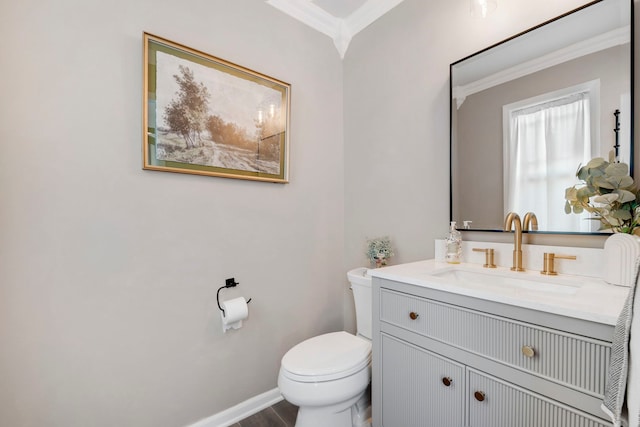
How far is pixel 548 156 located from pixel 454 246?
56 cm

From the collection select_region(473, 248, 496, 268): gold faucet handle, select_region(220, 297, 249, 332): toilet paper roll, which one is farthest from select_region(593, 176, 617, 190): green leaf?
select_region(220, 297, 249, 332): toilet paper roll

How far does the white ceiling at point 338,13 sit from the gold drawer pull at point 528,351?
6.52ft

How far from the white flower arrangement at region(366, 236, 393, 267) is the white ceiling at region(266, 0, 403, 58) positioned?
4.87 feet

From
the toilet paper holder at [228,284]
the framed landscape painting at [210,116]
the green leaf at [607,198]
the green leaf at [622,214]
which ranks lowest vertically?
the toilet paper holder at [228,284]

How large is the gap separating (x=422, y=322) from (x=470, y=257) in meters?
0.56

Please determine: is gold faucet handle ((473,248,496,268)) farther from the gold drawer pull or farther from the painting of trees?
the painting of trees

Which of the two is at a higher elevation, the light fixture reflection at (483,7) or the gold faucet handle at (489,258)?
the light fixture reflection at (483,7)

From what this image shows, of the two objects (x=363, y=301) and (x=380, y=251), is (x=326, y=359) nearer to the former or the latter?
(x=363, y=301)

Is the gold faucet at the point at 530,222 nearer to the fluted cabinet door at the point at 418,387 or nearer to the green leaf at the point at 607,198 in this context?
the green leaf at the point at 607,198

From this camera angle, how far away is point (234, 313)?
152 cm

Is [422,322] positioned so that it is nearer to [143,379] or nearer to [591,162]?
[591,162]

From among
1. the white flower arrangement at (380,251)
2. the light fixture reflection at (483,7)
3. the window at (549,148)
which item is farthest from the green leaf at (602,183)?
the white flower arrangement at (380,251)

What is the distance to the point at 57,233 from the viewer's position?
3.83 ft

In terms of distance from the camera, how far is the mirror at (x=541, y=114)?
1.07 meters
